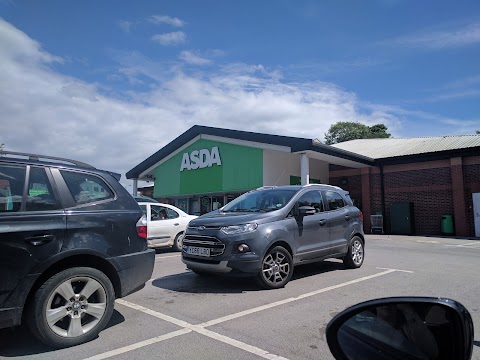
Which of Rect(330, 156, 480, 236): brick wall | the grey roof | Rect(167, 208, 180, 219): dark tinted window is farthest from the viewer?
Rect(330, 156, 480, 236): brick wall

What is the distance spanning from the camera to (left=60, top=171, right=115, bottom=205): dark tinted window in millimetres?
4250

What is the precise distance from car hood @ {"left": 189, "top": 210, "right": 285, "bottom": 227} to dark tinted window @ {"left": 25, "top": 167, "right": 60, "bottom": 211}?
2.85 m

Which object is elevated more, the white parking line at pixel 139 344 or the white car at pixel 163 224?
the white car at pixel 163 224

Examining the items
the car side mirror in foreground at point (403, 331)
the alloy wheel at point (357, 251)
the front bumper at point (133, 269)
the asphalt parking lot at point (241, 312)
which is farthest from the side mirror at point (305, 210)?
the car side mirror in foreground at point (403, 331)

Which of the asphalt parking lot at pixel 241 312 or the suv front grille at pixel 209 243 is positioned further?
the suv front grille at pixel 209 243

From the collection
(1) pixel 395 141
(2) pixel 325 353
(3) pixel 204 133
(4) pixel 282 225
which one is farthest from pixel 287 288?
(1) pixel 395 141

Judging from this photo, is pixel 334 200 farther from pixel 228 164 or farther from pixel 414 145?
pixel 414 145

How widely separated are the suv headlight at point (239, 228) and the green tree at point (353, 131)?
5017 cm

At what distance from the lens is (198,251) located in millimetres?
6402

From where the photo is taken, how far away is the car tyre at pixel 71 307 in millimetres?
3668

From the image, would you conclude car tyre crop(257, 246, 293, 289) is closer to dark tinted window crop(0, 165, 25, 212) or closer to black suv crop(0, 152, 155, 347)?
black suv crop(0, 152, 155, 347)

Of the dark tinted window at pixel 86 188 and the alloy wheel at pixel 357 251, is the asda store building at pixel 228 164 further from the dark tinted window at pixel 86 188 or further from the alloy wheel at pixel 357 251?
the dark tinted window at pixel 86 188

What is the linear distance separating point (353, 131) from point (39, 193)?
5352cm

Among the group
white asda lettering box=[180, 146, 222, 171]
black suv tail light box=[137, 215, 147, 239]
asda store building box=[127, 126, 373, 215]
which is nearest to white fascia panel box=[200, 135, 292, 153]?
asda store building box=[127, 126, 373, 215]
